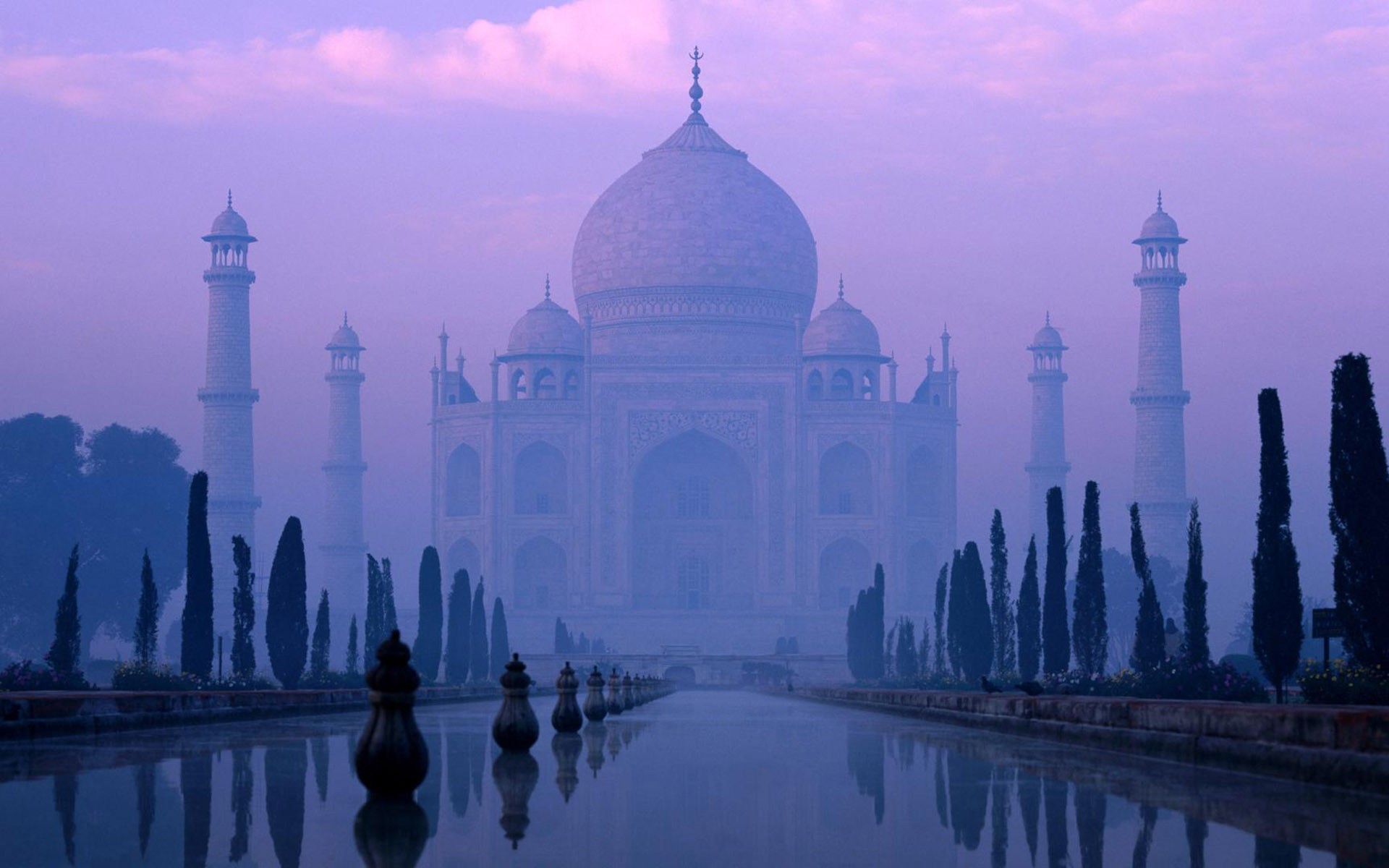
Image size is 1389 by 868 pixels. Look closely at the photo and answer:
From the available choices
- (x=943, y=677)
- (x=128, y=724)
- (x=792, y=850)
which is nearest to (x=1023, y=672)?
(x=943, y=677)

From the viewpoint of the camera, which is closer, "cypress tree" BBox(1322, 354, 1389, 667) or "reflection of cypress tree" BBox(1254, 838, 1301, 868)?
"reflection of cypress tree" BBox(1254, 838, 1301, 868)

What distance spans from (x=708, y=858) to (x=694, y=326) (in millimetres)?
65097

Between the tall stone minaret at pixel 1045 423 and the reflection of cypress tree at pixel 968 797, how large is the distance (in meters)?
64.9

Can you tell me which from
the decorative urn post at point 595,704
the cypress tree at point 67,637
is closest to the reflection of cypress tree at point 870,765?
the decorative urn post at point 595,704

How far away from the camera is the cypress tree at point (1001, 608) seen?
34.1m

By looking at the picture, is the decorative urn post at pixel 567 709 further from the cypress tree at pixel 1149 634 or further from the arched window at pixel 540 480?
the arched window at pixel 540 480

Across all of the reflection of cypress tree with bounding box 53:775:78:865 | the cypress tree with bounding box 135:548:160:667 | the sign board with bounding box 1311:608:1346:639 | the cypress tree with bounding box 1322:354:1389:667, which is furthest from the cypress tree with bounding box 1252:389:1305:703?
the cypress tree with bounding box 135:548:160:667

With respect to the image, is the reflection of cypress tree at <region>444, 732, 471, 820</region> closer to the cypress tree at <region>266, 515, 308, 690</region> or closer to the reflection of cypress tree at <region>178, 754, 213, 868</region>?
the reflection of cypress tree at <region>178, 754, 213, 868</region>

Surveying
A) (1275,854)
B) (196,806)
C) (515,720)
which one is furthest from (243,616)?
(1275,854)

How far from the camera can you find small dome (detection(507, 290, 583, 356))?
7162cm

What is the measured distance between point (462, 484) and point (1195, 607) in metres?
50.2

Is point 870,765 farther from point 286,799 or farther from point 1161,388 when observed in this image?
point 1161,388

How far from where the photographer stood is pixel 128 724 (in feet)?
43.1

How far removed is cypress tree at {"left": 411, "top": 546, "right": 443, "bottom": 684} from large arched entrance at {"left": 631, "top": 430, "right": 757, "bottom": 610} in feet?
86.5
